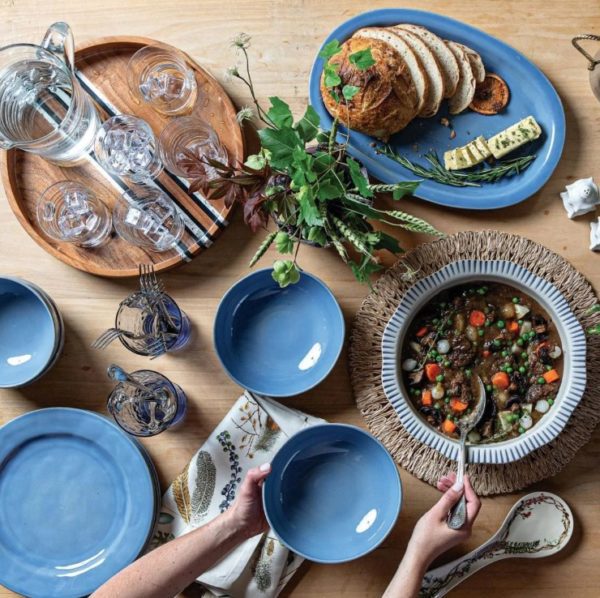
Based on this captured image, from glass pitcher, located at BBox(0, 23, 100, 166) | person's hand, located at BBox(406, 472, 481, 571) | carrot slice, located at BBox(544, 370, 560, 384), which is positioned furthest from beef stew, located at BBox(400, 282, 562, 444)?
glass pitcher, located at BBox(0, 23, 100, 166)

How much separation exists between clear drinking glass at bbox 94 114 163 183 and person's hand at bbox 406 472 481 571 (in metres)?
0.96

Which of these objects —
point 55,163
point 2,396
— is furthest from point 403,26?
point 2,396

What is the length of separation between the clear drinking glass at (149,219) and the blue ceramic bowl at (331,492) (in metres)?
0.54

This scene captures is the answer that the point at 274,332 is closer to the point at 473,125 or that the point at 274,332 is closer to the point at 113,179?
the point at 113,179

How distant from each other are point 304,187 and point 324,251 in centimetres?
34

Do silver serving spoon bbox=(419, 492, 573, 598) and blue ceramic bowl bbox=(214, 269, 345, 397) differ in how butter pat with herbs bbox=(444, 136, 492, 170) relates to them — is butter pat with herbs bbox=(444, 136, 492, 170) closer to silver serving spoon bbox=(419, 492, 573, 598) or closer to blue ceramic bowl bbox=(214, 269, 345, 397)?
blue ceramic bowl bbox=(214, 269, 345, 397)

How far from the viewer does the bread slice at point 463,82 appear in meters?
1.48

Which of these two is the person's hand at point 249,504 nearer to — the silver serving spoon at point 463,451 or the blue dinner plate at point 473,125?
the silver serving spoon at point 463,451

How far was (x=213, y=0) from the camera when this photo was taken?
1.54 m

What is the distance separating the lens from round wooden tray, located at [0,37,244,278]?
1.49 metres

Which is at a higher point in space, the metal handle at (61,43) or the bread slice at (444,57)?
the metal handle at (61,43)

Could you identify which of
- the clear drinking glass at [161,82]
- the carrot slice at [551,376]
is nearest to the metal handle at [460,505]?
the carrot slice at [551,376]

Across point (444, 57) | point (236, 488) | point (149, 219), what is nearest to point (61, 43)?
point (149, 219)

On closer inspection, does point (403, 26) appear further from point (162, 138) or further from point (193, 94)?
point (162, 138)
